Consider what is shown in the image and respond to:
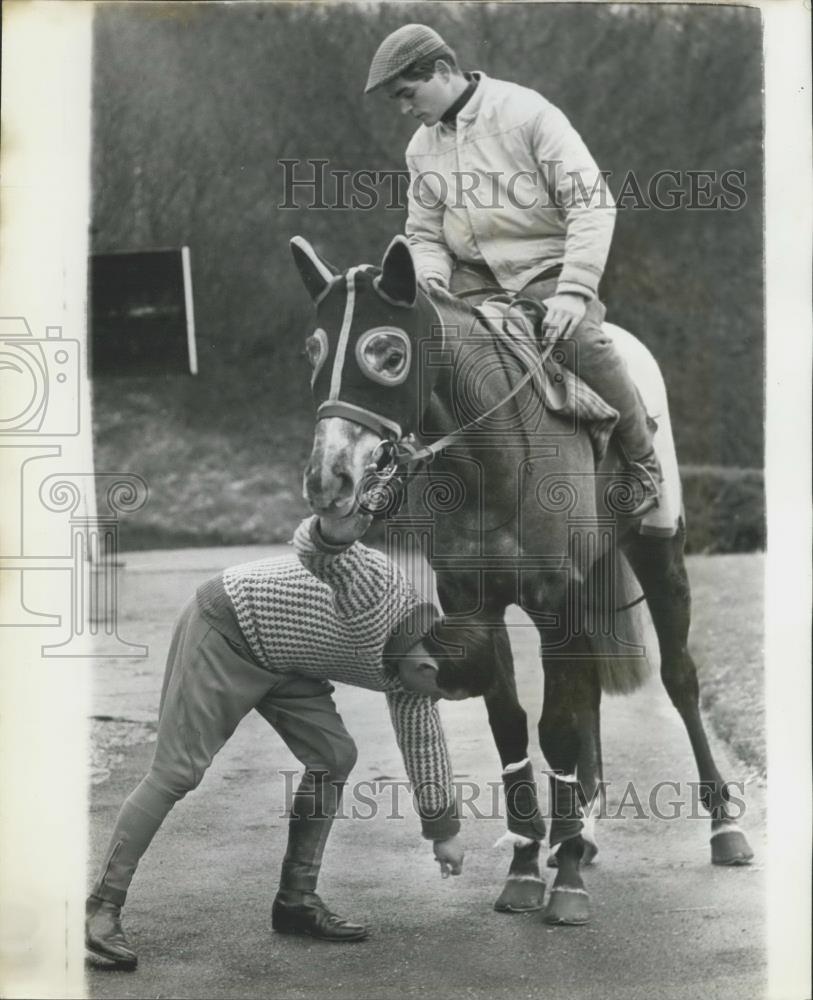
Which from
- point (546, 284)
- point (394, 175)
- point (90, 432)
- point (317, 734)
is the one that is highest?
point (394, 175)

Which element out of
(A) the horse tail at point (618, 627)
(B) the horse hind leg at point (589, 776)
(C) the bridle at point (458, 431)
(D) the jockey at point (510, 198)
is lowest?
(B) the horse hind leg at point (589, 776)

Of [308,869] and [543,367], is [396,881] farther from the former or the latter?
[543,367]

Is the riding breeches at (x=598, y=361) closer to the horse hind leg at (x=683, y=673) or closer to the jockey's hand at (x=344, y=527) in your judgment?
the horse hind leg at (x=683, y=673)

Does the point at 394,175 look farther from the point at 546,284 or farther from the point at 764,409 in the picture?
the point at 764,409

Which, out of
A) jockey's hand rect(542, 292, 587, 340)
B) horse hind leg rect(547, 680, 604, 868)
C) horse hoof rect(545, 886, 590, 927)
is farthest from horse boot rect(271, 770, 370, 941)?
jockey's hand rect(542, 292, 587, 340)

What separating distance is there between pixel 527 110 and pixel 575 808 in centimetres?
222

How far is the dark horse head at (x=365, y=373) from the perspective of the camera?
13.7 feet

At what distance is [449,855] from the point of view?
457 centimetres

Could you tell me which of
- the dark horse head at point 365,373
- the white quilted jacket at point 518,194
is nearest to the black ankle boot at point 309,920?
the dark horse head at point 365,373

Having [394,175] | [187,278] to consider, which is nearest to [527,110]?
[394,175]

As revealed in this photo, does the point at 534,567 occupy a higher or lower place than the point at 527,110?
lower

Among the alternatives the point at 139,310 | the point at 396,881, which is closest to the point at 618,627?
the point at 396,881

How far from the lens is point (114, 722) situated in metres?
4.67

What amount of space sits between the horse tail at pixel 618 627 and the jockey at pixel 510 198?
0.66 ft
